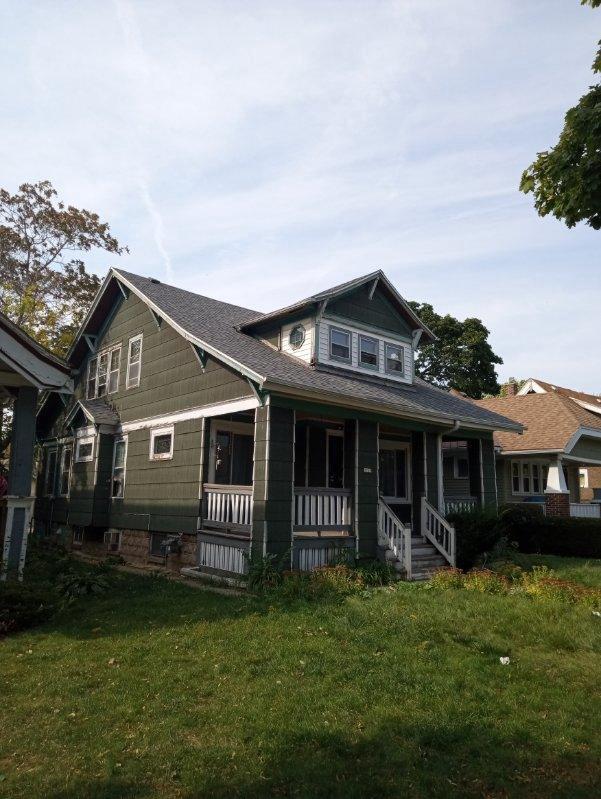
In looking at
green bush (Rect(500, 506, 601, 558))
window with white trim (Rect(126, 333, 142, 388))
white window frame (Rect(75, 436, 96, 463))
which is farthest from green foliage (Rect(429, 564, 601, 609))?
white window frame (Rect(75, 436, 96, 463))

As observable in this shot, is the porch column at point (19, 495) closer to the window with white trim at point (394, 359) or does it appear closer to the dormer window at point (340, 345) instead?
the dormer window at point (340, 345)

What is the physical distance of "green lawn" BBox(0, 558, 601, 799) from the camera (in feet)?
14.5

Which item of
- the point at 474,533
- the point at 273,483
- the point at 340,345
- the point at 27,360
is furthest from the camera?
the point at 340,345

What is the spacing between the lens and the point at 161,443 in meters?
15.2

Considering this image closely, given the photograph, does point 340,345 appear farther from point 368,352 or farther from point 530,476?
point 530,476

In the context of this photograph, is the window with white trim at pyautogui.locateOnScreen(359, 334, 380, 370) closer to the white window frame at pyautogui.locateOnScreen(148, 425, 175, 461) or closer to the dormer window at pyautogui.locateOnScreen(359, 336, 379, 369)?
the dormer window at pyautogui.locateOnScreen(359, 336, 379, 369)

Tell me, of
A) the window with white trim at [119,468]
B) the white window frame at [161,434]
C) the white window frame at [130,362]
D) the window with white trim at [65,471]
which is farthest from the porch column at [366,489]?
the window with white trim at [65,471]

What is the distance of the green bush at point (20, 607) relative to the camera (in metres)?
8.59

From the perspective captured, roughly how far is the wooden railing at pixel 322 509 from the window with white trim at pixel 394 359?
193 inches

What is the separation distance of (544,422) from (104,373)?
17.4m

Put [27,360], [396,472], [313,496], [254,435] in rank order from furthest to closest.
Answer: [396,472] < [254,435] < [313,496] < [27,360]

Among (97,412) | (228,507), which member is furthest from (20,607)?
(97,412)

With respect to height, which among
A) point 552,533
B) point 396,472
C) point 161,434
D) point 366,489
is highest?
point 161,434

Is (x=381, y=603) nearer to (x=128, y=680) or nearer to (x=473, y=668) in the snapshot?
(x=473, y=668)
